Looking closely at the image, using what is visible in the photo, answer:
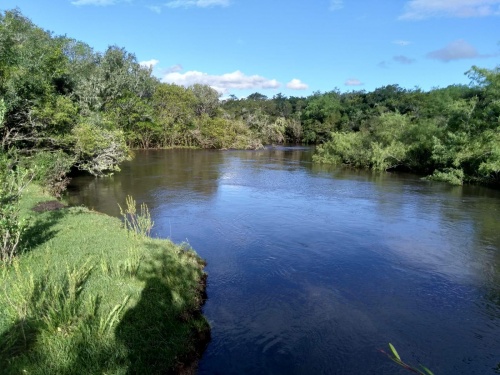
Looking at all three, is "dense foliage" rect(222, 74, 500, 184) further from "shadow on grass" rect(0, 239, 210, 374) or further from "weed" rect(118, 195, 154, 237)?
"shadow on grass" rect(0, 239, 210, 374)

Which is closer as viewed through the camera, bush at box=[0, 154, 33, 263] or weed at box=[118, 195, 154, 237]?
bush at box=[0, 154, 33, 263]

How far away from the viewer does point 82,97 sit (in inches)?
1324

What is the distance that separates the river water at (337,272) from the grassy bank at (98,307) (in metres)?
1.00

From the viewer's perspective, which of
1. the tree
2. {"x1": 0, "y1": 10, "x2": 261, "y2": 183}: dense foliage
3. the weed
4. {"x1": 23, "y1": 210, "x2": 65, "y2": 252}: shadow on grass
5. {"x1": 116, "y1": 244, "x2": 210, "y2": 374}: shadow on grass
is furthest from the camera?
the tree

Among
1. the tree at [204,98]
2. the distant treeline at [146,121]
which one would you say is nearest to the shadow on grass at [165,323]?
the distant treeline at [146,121]

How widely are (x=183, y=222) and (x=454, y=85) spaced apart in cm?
7938

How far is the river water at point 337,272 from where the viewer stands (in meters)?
9.27

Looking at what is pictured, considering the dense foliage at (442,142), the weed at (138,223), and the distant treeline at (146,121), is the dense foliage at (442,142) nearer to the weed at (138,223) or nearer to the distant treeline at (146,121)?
the distant treeline at (146,121)

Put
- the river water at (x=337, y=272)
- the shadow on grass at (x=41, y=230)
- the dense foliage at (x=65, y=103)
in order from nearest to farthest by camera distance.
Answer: the river water at (x=337, y=272), the shadow on grass at (x=41, y=230), the dense foliage at (x=65, y=103)

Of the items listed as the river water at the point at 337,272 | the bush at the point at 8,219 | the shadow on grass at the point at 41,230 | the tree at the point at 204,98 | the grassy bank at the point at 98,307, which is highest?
the tree at the point at 204,98

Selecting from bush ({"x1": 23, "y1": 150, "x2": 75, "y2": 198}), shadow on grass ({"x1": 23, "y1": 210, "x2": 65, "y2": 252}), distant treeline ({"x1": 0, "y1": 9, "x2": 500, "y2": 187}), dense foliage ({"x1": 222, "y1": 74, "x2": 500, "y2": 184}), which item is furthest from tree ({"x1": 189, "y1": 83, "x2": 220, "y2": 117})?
shadow on grass ({"x1": 23, "y1": 210, "x2": 65, "y2": 252})

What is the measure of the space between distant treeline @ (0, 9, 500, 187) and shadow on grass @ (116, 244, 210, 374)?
5.73 meters

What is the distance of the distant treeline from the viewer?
22.7m

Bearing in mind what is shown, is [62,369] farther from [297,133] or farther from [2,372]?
[297,133]
